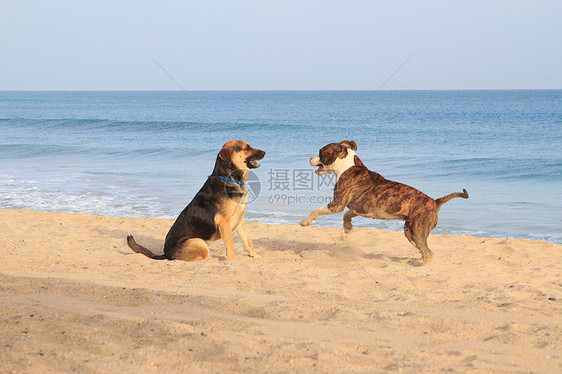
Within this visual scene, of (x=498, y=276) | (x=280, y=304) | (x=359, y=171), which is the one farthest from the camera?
(x=359, y=171)

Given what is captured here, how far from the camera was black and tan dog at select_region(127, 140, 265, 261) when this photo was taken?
675cm

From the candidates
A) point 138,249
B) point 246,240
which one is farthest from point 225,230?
point 138,249

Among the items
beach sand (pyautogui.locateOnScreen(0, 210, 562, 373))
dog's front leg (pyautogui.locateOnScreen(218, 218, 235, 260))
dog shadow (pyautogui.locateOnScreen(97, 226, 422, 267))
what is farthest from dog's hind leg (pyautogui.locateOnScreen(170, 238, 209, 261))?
dog shadow (pyautogui.locateOnScreen(97, 226, 422, 267))

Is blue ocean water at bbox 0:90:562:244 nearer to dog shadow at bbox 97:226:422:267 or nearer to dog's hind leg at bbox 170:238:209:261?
dog shadow at bbox 97:226:422:267

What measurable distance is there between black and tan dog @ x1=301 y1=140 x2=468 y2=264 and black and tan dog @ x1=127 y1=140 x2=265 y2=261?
0.90 meters

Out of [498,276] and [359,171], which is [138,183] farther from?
[498,276]

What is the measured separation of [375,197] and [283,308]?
7.91ft

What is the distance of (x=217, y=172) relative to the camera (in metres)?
6.87

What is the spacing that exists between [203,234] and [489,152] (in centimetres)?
1980

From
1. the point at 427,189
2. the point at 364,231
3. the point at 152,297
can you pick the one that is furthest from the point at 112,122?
the point at 152,297

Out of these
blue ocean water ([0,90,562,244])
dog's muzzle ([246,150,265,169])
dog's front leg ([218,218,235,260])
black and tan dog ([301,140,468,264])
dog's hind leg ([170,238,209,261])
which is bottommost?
blue ocean water ([0,90,562,244])

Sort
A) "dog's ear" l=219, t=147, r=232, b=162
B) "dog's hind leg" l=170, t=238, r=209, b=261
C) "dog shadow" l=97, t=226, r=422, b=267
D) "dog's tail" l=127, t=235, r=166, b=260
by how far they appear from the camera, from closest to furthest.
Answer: "dog's ear" l=219, t=147, r=232, b=162 → "dog's hind leg" l=170, t=238, r=209, b=261 → "dog's tail" l=127, t=235, r=166, b=260 → "dog shadow" l=97, t=226, r=422, b=267

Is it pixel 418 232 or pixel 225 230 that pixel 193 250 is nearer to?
pixel 225 230

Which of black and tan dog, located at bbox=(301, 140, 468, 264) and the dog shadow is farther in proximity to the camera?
the dog shadow
